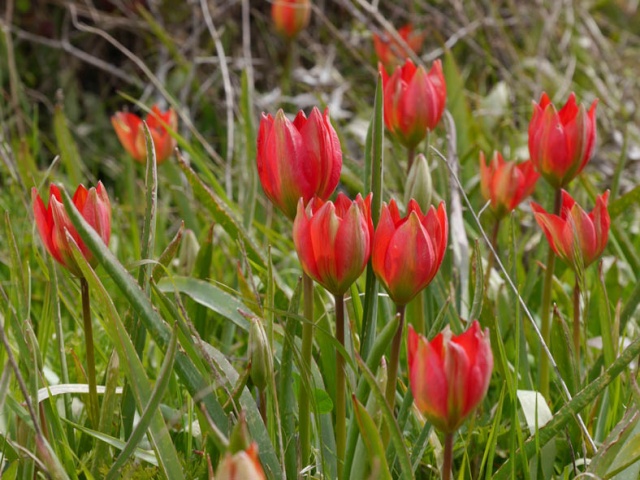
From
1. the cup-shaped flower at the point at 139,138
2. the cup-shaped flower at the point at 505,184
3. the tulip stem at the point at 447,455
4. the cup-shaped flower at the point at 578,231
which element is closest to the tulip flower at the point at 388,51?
the cup-shaped flower at the point at 139,138

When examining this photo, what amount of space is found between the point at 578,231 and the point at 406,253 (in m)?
0.35

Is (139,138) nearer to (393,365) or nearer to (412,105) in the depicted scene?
(412,105)

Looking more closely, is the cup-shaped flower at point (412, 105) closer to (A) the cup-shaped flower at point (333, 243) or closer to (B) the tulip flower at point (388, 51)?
(A) the cup-shaped flower at point (333, 243)

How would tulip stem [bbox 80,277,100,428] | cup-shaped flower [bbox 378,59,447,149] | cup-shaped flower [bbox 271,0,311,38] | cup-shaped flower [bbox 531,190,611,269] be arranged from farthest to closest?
cup-shaped flower [bbox 271,0,311,38]
cup-shaped flower [bbox 378,59,447,149]
cup-shaped flower [bbox 531,190,611,269]
tulip stem [bbox 80,277,100,428]

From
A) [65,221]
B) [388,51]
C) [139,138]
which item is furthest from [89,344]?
[388,51]

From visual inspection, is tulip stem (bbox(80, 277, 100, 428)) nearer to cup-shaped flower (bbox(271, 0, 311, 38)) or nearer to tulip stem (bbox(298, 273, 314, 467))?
tulip stem (bbox(298, 273, 314, 467))

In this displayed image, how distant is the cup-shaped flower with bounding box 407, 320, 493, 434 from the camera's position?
2.23ft

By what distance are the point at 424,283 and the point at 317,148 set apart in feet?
0.54

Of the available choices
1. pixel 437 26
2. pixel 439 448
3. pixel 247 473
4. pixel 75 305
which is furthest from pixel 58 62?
pixel 247 473

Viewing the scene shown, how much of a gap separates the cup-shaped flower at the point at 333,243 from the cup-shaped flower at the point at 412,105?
1.56 ft

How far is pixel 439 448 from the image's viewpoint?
1024 mm

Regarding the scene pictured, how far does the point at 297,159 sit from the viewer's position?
2.73 feet

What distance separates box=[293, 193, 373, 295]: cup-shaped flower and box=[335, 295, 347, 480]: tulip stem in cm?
2

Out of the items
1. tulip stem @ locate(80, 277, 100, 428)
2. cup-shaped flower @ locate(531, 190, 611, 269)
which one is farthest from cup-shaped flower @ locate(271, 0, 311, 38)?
tulip stem @ locate(80, 277, 100, 428)
